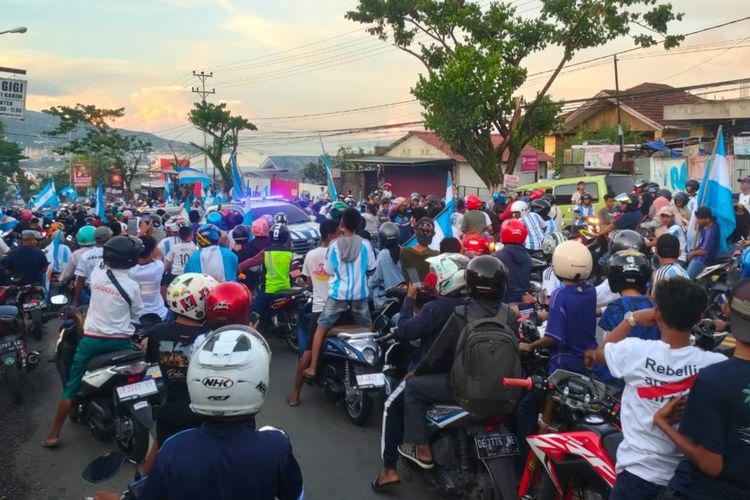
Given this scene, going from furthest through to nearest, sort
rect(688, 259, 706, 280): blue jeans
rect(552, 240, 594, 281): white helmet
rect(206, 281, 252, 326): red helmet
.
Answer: rect(688, 259, 706, 280): blue jeans → rect(552, 240, 594, 281): white helmet → rect(206, 281, 252, 326): red helmet

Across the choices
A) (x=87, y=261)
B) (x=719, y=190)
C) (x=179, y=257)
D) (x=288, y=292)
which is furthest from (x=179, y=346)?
(x=719, y=190)

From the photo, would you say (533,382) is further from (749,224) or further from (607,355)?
(749,224)

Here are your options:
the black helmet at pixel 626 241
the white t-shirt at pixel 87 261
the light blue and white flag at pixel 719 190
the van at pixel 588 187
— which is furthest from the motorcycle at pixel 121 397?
the van at pixel 588 187

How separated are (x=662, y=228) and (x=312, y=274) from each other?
5.30m

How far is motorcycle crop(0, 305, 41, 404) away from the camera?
6641 millimetres

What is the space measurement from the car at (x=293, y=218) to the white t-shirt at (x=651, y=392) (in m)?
10.3

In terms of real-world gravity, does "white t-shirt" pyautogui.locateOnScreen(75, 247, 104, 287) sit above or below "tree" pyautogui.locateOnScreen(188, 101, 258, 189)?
below

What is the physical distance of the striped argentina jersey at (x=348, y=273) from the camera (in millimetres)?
6316

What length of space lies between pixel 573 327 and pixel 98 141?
181 feet

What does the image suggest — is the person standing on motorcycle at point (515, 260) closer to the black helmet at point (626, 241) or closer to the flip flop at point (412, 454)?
the black helmet at point (626, 241)

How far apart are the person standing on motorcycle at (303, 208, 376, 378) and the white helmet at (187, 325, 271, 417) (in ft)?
13.0

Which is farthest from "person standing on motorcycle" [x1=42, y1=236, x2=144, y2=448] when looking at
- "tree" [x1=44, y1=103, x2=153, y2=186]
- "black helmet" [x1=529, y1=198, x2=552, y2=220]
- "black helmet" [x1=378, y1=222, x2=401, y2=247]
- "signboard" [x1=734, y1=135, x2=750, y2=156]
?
"tree" [x1=44, y1=103, x2=153, y2=186]

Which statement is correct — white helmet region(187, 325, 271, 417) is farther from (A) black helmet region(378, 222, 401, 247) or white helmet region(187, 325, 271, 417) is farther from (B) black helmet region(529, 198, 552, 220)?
(B) black helmet region(529, 198, 552, 220)

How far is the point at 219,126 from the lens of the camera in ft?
160
